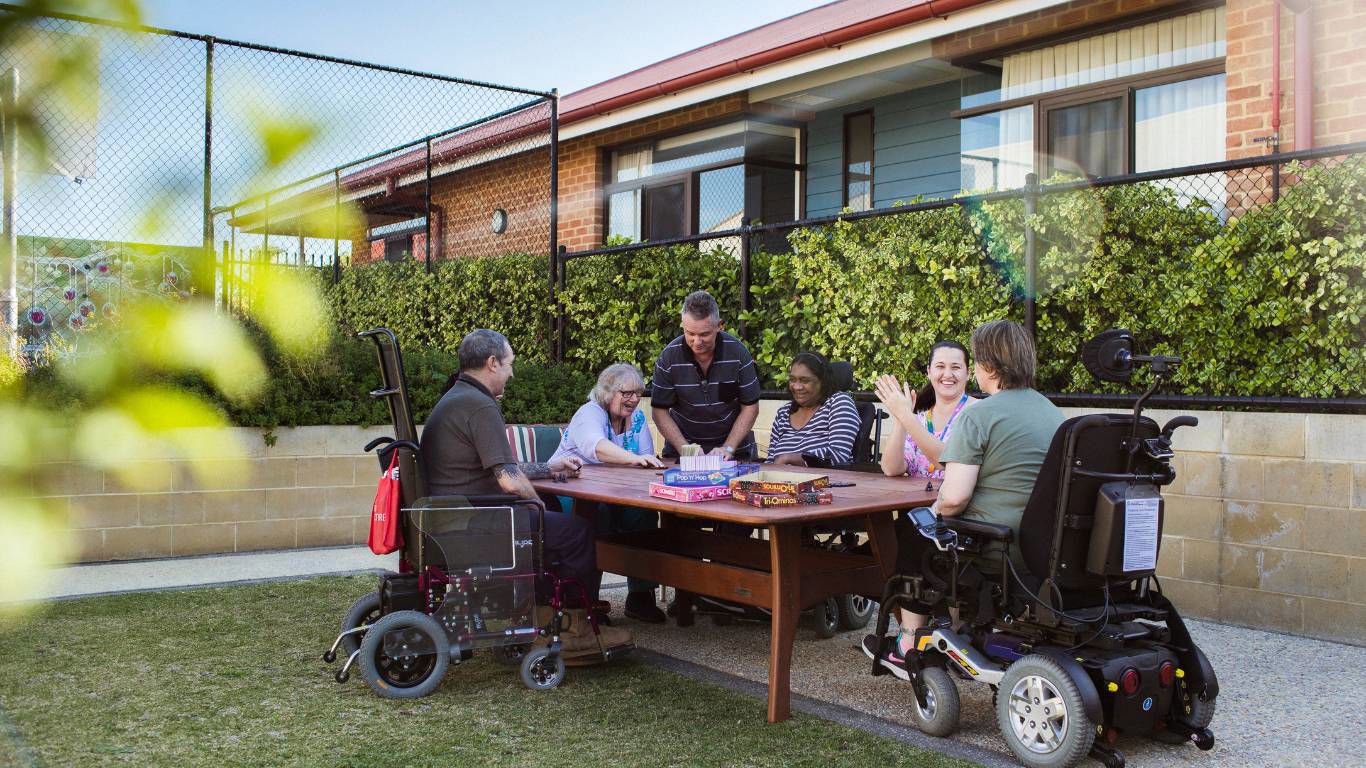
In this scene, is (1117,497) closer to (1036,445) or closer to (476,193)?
(1036,445)

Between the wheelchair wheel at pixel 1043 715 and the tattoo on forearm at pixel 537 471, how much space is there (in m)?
2.31

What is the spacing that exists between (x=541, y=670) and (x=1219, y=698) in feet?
8.86

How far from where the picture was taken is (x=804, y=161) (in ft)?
39.7

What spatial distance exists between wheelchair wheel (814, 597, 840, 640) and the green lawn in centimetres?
102

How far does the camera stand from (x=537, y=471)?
532 cm

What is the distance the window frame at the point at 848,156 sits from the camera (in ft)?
37.4

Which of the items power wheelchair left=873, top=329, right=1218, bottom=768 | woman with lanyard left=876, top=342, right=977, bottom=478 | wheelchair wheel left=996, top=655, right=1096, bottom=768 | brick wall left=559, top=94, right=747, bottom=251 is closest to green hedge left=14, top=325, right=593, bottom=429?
woman with lanyard left=876, top=342, right=977, bottom=478

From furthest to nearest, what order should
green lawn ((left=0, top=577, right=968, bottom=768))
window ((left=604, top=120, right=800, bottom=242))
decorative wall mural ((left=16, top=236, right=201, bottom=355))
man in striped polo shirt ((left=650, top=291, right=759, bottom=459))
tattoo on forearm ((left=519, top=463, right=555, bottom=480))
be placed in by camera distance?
window ((left=604, top=120, right=800, bottom=242)) → man in striped polo shirt ((left=650, top=291, right=759, bottom=459)) → tattoo on forearm ((left=519, top=463, right=555, bottom=480)) → green lawn ((left=0, top=577, right=968, bottom=768)) → decorative wall mural ((left=16, top=236, right=201, bottom=355))

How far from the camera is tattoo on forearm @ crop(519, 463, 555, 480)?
17.2 feet

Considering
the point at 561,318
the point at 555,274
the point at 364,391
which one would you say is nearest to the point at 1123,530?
the point at 364,391

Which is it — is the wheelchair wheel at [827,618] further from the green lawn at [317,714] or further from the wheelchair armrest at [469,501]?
the wheelchair armrest at [469,501]

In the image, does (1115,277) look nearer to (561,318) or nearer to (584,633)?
(584,633)

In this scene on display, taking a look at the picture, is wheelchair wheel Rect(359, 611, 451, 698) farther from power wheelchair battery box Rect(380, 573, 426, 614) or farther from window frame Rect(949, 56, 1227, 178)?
window frame Rect(949, 56, 1227, 178)

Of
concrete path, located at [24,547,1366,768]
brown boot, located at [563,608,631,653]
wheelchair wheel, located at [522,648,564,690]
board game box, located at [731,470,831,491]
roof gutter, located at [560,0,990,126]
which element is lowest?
concrete path, located at [24,547,1366,768]
